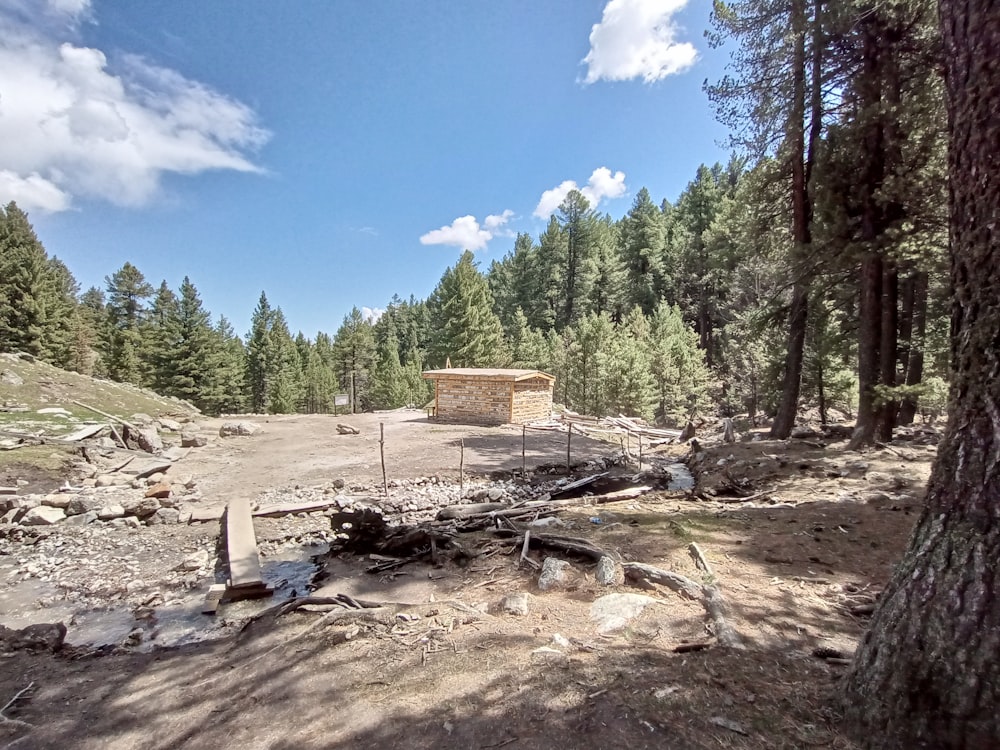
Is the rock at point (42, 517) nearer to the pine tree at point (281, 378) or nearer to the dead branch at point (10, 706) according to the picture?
the dead branch at point (10, 706)

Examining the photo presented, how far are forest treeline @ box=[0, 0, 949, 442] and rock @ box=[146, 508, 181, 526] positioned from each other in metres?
14.4

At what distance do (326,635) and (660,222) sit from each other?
5758cm

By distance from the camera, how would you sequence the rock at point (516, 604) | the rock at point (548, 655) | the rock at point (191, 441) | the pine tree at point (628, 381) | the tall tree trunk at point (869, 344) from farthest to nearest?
the pine tree at point (628, 381)
the rock at point (191, 441)
the tall tree trunk at point (869, 344)
the rock at point (516, 604)
the rock at point (548, 655)

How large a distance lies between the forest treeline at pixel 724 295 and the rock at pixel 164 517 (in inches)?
568

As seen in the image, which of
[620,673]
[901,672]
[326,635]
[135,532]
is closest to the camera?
[901,672]

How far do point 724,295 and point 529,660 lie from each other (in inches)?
1803

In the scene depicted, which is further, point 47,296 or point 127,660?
point 47,296

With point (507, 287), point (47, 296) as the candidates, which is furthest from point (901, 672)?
point (507, 287)

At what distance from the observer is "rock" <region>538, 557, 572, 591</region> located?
448 cm

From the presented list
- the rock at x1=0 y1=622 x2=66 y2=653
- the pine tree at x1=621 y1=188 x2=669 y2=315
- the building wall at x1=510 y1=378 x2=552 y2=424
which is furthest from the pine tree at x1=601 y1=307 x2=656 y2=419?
the rock at x1=0 y1=622 x2=66 y2=653

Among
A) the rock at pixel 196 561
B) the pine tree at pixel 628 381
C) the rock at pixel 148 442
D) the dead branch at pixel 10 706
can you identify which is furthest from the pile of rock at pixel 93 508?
the pine tree at pixel 628 381

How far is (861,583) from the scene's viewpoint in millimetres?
4305

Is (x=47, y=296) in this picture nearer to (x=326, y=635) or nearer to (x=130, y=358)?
(x=130, y=358)

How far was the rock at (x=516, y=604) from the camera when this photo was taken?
13.0 ft
